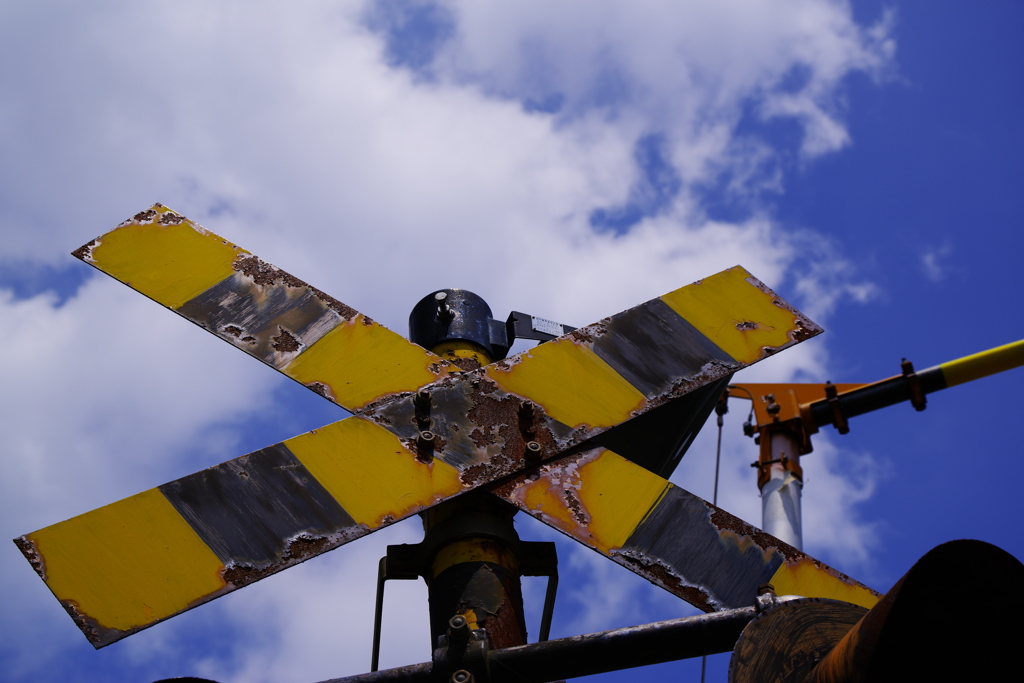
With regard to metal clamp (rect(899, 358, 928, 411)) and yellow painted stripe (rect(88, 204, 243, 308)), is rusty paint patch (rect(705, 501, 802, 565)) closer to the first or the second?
yellow painted stripe (rect(88, 204, 243, 308))

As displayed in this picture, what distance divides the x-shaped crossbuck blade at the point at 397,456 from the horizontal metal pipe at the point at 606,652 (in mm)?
300

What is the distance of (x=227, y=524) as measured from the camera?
74.8 inches

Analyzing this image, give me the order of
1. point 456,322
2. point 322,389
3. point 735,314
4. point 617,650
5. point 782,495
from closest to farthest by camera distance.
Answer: point 617,650 < point 322,389 < point 735,314 < point 456,322 < point 782,495

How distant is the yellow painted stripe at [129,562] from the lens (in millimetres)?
1754

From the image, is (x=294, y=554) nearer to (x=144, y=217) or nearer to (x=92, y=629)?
(x=92, y=629)

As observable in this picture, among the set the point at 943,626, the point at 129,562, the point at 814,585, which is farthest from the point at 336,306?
the point at 943,626

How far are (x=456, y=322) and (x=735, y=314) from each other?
2.60ft

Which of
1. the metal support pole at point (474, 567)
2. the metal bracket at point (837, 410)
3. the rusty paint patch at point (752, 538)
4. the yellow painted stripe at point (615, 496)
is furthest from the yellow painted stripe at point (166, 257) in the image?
the metal bracket at point (837, 410)

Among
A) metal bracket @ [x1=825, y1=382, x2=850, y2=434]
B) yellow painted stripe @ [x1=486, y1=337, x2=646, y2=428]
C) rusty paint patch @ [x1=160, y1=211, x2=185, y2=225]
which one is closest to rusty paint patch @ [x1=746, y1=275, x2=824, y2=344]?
yellow painted stripe @ [x1=486, y1=337, x2=646, y2=428]

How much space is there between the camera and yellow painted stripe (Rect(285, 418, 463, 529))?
6.55 ft

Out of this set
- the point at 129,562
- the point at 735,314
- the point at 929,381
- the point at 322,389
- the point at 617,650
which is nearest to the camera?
the point at 617,650

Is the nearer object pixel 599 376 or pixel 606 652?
pixel 606 652

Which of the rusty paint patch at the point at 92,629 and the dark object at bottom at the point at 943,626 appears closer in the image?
the dark object at bottom at the point at 943,626

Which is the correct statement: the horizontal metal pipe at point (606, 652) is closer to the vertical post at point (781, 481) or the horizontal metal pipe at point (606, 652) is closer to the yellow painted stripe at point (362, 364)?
the yellow painted stripe at point (362, 364)
